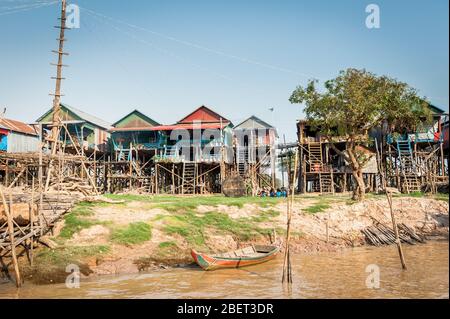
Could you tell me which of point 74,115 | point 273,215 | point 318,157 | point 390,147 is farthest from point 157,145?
point 390,147

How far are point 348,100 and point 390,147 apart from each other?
575 inches

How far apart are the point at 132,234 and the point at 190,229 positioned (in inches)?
117

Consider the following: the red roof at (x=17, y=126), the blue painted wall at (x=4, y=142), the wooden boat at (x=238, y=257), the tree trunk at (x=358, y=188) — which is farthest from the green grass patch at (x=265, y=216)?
the blue painted wall at (x=4, y=142)

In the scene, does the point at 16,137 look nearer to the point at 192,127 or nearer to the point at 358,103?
the point at 192,127

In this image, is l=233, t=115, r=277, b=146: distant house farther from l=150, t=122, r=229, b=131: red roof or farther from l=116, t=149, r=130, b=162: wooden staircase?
l=116, t=149, r=130, b=162: wooden staircase

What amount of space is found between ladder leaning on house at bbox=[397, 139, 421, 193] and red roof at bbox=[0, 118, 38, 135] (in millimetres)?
35935

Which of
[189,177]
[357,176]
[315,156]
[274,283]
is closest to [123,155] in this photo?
[189,177]

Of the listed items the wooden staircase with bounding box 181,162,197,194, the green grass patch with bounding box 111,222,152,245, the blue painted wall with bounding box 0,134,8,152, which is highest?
the blue painted wall with bounding box 0,134,8,152

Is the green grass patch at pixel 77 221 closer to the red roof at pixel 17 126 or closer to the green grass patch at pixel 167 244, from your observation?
the green grass patch at pixel 167 244

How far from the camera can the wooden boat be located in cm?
1512

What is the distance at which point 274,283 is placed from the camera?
13773 mm

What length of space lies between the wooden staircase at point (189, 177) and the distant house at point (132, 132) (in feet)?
14.6

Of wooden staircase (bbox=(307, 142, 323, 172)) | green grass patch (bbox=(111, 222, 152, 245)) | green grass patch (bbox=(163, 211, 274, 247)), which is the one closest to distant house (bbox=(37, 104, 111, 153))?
wooden staircase (bbox=(307, 142, 323, 172))
